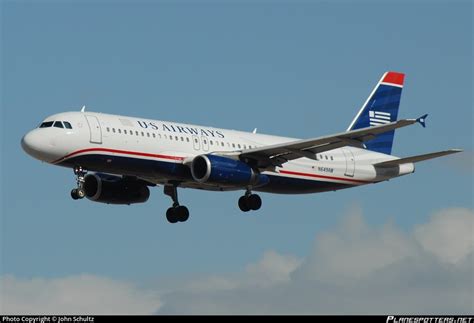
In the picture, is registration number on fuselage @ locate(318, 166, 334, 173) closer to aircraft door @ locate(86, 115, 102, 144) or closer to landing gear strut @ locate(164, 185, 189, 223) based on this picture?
landing gear strut @ locate(164, 185, 189, 223)

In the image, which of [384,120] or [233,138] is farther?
[384,120]

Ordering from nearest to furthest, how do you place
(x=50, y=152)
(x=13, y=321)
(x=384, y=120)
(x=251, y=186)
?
(x=13, y=321)
(x=50, y=152)
(x=251, y=186)
(x=384, y=120)

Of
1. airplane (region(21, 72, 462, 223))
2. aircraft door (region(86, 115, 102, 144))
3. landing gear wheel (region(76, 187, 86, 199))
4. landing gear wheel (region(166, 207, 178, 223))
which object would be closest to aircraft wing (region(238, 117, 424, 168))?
airplane (region(21, 72, 462, 223))

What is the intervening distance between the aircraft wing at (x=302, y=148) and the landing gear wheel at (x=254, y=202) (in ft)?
5.35

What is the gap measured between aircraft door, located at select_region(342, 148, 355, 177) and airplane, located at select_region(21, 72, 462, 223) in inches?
3.1

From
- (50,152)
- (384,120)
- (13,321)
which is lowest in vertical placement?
(13,321)

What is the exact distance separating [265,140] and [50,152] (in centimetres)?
1301

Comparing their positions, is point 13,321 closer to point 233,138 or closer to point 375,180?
point 233,138

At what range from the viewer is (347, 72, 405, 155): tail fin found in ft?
252

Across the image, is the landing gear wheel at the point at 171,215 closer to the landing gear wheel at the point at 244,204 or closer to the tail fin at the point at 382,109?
the landing gear wheel at the point at 244,204

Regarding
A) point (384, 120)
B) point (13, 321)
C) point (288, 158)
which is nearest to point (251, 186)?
point (288, 158)

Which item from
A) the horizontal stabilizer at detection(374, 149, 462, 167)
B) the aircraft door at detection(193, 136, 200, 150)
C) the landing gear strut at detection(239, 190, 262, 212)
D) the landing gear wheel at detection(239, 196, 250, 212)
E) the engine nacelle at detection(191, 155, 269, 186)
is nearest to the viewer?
the engine nacelle at detection(191, 155, 269, 186)

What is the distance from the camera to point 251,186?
67.3 metres

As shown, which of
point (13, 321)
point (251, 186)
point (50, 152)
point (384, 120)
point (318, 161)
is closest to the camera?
point (13, 321)
